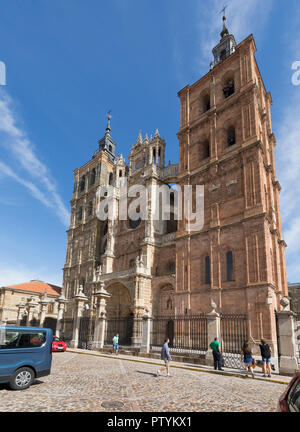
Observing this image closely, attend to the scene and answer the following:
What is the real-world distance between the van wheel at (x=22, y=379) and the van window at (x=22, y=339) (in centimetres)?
60

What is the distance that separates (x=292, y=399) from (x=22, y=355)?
690cm

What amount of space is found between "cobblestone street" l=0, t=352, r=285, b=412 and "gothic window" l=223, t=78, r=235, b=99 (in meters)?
26.7

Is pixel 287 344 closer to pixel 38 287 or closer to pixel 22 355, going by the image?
pixel 22 355

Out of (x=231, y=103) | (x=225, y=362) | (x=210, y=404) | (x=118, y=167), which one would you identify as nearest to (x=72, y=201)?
(x=118, y=167)

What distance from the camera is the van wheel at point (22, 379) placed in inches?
284

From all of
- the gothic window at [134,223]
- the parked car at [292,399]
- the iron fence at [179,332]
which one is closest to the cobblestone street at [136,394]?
the parked car at [292,399]

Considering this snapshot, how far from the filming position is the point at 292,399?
290 centimetres

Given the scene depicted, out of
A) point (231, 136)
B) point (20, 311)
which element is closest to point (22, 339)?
point (231, 136)

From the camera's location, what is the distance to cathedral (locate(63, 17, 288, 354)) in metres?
20.9

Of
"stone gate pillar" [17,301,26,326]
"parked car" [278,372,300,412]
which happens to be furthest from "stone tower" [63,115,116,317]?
"parked car" [278,372,300,412]

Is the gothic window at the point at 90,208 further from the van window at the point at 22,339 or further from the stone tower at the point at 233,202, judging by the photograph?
the van window at the point at 22,339

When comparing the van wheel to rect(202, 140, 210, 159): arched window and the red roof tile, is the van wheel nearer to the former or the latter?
rect(202, 140, 210, 159): arched window
